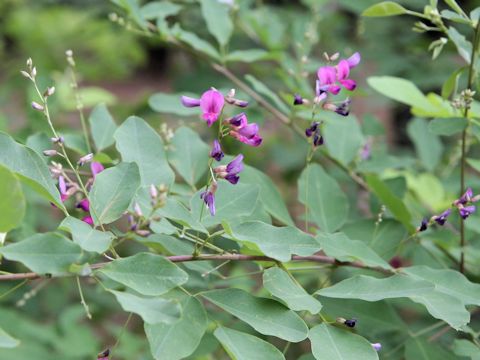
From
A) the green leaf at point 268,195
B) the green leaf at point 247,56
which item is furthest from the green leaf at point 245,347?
the green leaf at point 247,56

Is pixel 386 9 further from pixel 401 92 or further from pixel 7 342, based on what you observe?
pixel 7 342

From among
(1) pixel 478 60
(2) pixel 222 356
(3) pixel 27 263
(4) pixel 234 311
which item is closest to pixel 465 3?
(2) pixel 222 356

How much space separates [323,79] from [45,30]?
293 centimetres

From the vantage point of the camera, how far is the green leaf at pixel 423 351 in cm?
125

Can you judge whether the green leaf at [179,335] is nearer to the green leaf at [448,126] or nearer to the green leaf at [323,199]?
the green leaf at [323,199]

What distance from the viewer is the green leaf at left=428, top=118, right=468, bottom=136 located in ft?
4.15

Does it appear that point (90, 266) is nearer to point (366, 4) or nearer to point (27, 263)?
point (27, 263)

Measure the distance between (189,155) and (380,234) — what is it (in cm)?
41

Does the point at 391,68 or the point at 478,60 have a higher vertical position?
the point at 478,60

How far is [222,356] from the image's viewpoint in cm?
264

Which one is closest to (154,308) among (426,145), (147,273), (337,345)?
(147,273)

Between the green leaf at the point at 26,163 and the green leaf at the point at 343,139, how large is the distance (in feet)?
2.78

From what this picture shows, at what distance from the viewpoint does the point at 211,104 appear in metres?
1.00

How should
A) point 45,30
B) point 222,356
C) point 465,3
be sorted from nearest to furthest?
point 222,356
point 465,3
point 45,30
